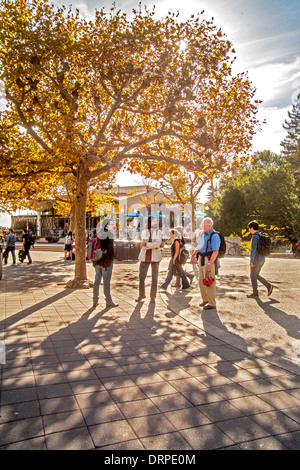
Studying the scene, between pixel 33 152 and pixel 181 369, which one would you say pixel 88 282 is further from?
pixel 181 369

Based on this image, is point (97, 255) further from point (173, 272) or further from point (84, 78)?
point (84, 78)

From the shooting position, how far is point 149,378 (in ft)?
12.2

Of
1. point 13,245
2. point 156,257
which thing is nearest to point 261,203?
point 13,245

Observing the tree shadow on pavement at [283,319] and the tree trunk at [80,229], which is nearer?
the tree shadow on pavement at [283,319]

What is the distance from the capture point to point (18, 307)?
283 inches

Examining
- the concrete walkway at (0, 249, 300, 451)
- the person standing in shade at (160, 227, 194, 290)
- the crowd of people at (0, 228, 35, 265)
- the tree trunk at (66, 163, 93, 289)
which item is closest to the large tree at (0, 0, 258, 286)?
the tree trunk at (66, 163, 93, 289)

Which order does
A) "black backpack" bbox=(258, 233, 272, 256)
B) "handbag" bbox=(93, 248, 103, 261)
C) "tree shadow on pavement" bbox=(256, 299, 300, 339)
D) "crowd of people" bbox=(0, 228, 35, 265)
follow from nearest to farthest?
"tree shadow on pavement" bbox=(256, 299, 300, 339) < "handbag" bbox=(93, 248, 103, 261) < "black backpack" bbox=(258, 233, 272, 256) < "crowd of people" bbox=(0, 228, 35, 265)

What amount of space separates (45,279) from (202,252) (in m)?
6.87

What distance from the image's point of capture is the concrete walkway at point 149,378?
2631mm

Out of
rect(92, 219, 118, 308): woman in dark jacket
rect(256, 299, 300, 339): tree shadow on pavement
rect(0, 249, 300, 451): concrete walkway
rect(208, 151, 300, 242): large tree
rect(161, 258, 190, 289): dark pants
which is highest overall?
rect(208, 151, 300, 242): large tree

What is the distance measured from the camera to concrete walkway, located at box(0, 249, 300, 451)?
8.63ft

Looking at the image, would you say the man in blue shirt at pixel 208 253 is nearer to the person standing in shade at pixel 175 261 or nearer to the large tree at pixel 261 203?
the person standing in shade at pixel 175 261

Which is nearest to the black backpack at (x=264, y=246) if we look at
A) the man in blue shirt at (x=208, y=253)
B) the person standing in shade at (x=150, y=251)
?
the man in blue shirt at (x=208, y=253)

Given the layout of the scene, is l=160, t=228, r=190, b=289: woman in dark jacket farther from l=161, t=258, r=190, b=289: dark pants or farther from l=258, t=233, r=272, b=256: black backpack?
l=258, t=233, r=272, b=256: black backpack
